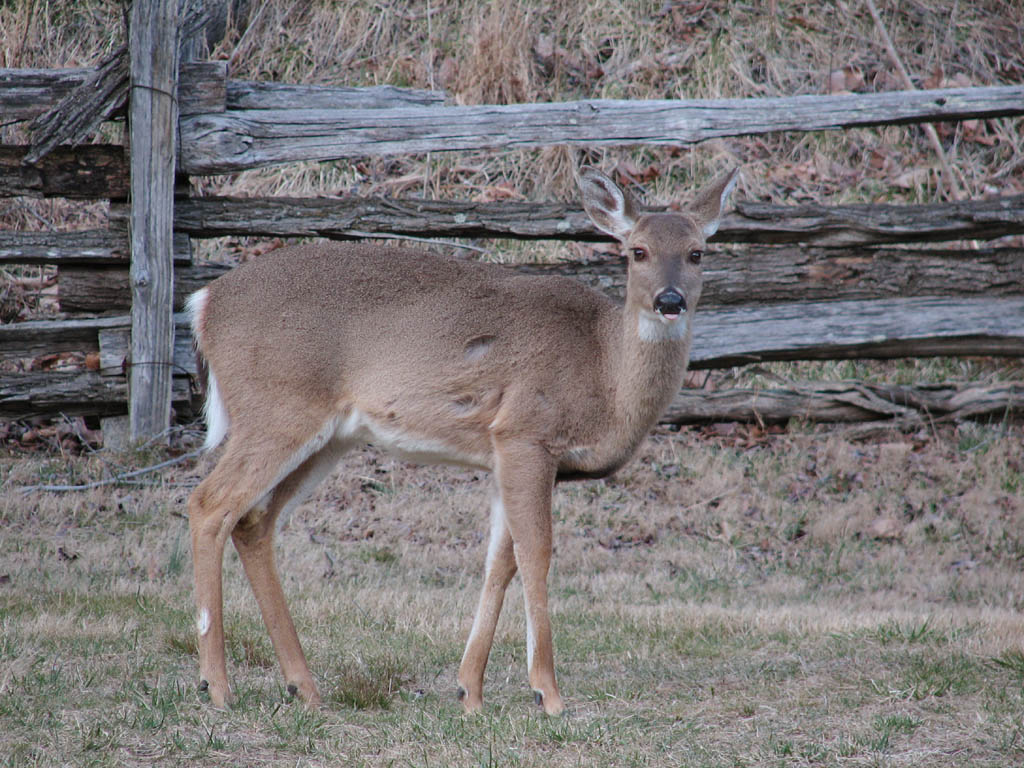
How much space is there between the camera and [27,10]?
13.1 meters

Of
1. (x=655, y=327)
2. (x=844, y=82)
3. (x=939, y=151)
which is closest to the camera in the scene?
(x=655, y=327)

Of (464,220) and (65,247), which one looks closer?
(65,247)

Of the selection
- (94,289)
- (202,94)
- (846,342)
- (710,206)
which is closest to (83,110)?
(202,94)

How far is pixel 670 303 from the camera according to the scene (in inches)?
205

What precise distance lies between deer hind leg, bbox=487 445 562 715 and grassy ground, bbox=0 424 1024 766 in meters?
0.21

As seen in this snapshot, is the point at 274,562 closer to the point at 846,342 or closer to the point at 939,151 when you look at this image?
the point at 846,342

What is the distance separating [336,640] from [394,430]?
54.2 inches

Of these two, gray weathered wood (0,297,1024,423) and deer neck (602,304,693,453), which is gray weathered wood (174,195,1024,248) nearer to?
gray weathered wood (0,297,1024,423)

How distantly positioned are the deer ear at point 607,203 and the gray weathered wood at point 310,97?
3811 mm

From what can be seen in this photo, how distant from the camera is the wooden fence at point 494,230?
878 centimetres

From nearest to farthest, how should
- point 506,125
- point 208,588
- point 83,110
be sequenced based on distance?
point 208,588 → point 83,110 → point 506,125

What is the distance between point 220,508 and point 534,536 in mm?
1310

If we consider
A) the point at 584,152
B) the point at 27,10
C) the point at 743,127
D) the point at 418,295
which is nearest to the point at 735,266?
the point at 743,127

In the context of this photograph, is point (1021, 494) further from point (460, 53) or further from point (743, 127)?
point (460, 53)
